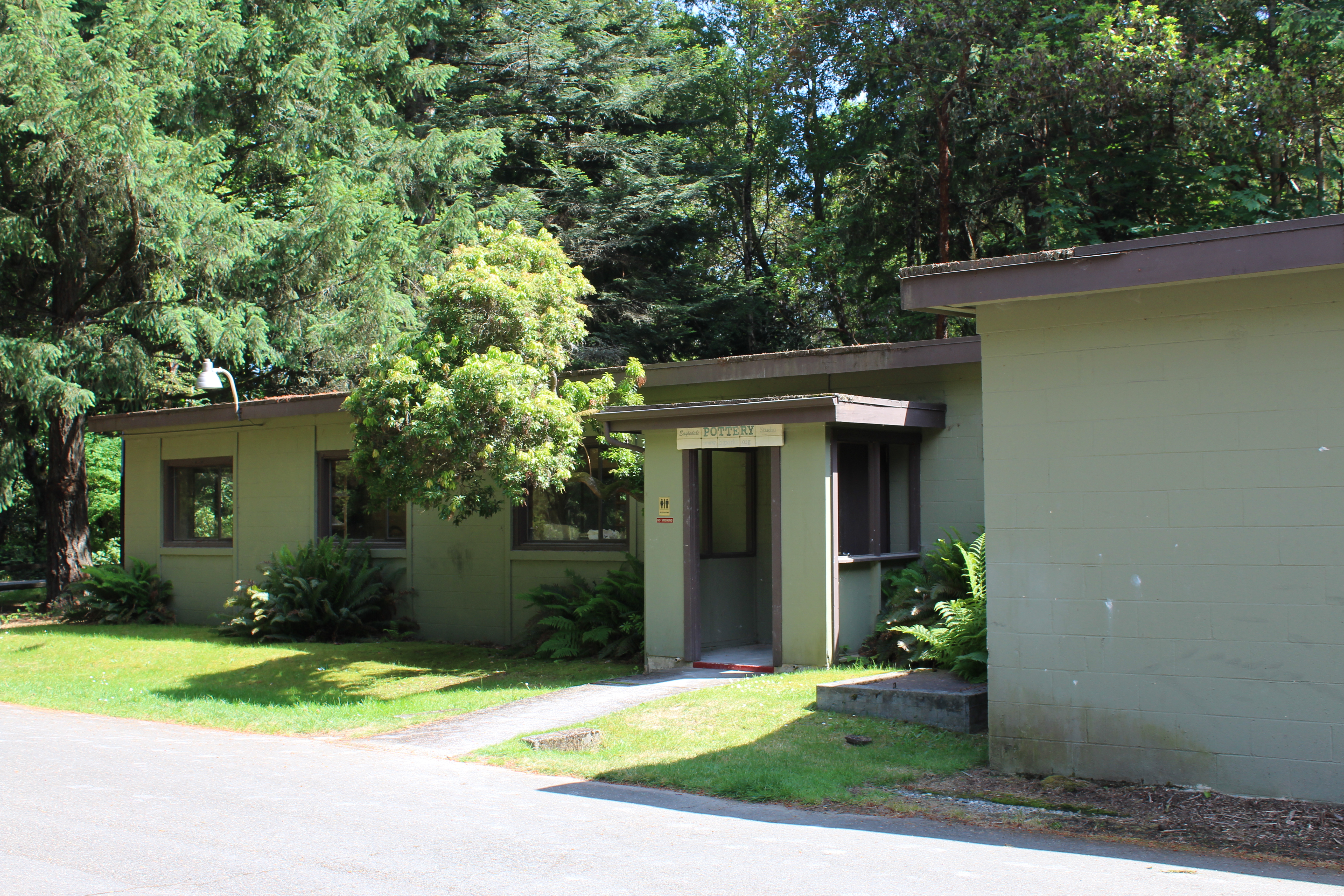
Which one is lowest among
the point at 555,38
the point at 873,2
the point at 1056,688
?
the point at 1056,688

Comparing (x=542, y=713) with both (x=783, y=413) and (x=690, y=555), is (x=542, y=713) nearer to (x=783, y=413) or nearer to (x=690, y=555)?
(x=690, y=555)

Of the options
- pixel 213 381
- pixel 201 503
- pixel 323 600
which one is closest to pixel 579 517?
pixel 323 600

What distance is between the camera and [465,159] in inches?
1025

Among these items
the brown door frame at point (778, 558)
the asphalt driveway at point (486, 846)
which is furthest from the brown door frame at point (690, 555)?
the asphalt driveway at point (486, 846)

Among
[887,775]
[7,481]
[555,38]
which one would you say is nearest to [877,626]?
[887,775]

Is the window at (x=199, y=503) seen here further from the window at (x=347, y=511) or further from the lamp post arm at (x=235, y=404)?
the window at (x=347, y=511)

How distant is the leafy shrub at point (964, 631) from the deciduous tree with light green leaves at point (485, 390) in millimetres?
4011

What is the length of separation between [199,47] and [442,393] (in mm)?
14276

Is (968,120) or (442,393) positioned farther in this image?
(968,120)

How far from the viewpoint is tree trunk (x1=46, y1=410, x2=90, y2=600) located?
71.2 feet

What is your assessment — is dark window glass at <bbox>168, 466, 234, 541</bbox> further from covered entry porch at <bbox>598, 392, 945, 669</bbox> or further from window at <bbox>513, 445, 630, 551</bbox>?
covered entry porch at <bbox>598, 392, 945, 669</bbox>

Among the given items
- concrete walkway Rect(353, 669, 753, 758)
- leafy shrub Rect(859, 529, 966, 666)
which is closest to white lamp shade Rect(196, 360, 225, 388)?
concrete walkway Rect(353, 669, 753, 758)

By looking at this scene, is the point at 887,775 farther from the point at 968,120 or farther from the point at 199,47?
the point at 199,47

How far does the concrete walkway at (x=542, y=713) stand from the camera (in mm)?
9141
